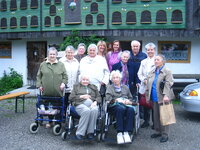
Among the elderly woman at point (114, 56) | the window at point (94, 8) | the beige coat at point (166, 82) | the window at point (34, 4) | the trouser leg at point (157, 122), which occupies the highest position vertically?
the window at point (34, 4)

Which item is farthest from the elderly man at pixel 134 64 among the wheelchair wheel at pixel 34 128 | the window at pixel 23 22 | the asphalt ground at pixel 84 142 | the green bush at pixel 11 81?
the green bush at pixel 11 81

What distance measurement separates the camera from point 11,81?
12.3 metres

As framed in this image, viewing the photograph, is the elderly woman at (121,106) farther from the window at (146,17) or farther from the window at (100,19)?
the window at (100,19)

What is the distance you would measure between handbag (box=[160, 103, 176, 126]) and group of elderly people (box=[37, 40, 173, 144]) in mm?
129

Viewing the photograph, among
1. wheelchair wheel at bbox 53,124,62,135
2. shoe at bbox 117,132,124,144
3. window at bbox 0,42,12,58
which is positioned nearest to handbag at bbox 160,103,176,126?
shoe at bbox 117,132,124,144

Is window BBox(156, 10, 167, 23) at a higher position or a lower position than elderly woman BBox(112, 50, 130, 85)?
higher

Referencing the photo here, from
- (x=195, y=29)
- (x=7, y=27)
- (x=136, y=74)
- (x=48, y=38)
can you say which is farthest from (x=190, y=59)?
(x=7, y=27)

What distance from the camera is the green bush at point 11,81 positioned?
40.3ft

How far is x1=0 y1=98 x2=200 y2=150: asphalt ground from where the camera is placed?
5043 mm

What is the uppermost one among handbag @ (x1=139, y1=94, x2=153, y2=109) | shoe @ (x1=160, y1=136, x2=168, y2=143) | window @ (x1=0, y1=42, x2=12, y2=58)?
window @ (x1=0, y1=42, x2=12, y2=58)

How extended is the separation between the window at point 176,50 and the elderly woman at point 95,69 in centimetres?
565

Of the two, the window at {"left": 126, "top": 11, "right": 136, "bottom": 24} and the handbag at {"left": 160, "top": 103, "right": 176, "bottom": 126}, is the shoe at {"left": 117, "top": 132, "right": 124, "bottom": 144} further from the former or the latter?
the window at {"left": 126, "top": 11, "right": 136, "bottom": 24}

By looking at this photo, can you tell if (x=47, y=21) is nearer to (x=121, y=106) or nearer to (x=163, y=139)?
(x=121, y=106)

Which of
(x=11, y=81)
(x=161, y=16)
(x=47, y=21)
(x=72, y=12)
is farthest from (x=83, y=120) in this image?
(x=11, y=81)
